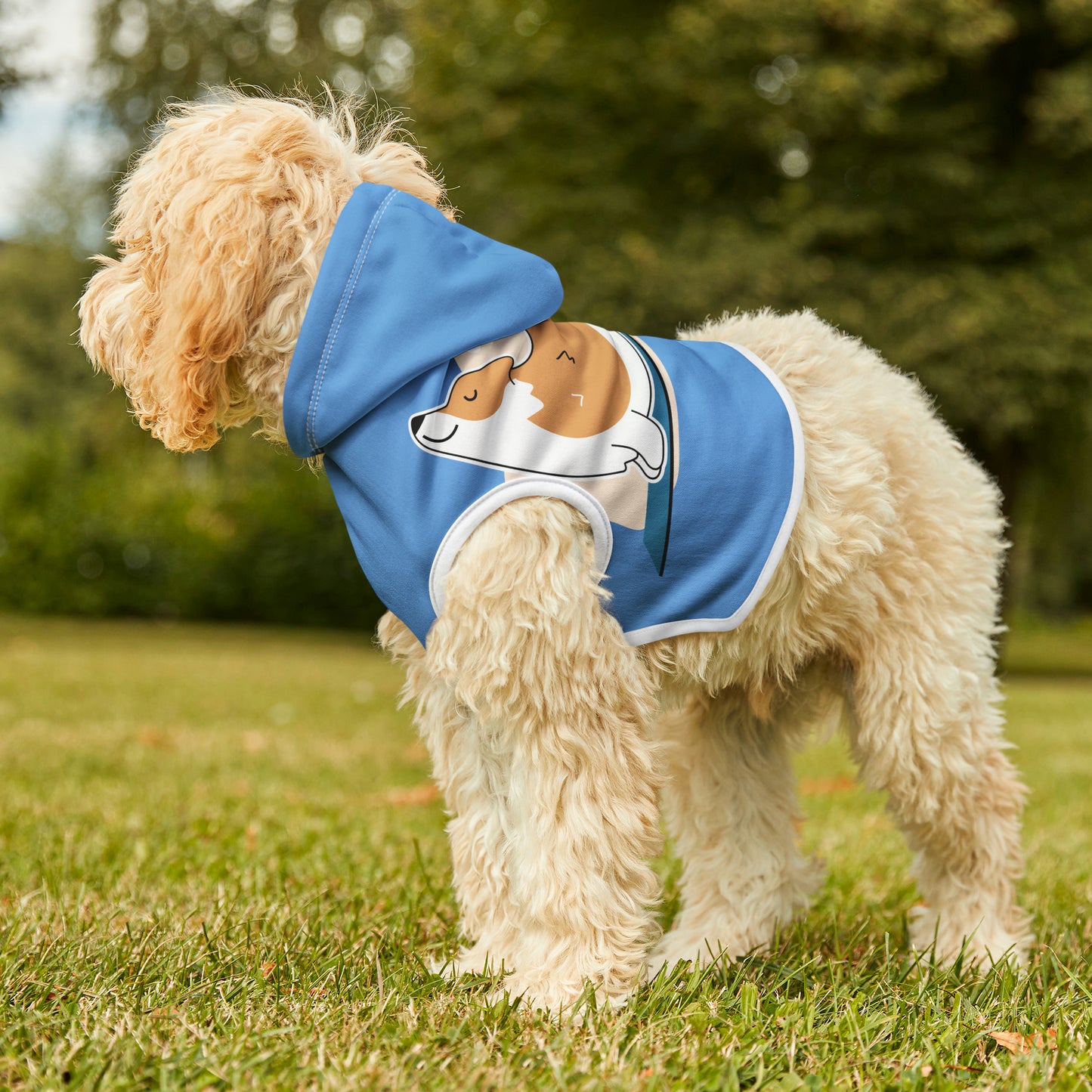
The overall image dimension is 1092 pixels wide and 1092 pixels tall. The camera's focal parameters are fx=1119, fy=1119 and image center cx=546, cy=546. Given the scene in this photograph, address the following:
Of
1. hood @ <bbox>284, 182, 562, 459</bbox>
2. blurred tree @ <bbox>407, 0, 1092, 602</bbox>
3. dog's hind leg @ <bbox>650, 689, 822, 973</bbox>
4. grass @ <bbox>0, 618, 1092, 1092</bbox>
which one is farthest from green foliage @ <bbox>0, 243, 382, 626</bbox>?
hood @ <bbox>284, 182, 562, 459</bbox>

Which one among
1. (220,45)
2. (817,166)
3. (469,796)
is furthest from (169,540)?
(469,796)

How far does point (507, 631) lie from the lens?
2338 mm

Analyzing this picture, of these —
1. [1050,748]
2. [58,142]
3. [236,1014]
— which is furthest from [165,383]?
Result: [58,142]

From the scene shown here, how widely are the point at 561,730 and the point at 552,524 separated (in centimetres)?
45

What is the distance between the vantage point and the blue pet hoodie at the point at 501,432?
2.35 m

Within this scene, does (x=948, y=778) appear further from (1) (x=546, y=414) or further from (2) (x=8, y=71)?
(2) (x=8, y=71)

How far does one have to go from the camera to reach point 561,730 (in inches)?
94.5

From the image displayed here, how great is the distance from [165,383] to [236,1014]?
4.42 ft

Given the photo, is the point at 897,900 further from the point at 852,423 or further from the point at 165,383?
the point at 165,383

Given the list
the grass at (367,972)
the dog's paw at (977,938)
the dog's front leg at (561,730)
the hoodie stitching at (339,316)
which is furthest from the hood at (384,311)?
the dog's paw at (977,938)

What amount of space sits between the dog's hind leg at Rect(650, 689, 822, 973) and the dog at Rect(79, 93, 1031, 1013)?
0.26 m

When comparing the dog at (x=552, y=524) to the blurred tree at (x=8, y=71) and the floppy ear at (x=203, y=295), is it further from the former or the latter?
the blurred tree at (x=8, y=71)

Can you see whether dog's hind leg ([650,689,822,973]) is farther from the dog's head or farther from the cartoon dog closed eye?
the dog's head

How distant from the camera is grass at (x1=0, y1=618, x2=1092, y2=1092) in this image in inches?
81.4
